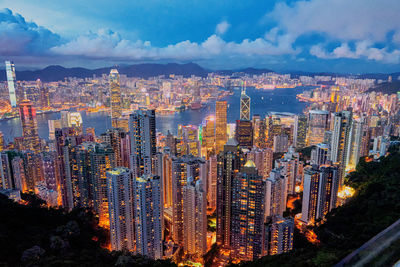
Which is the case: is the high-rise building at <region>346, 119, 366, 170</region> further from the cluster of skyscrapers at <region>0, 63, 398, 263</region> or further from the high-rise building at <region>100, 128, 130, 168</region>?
the high-rise building at <region>100, 128, 130, 168</region>

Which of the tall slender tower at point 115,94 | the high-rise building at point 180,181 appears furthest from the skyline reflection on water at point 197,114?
the high-rise building at point 180,181

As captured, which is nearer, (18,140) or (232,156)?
(232,156)

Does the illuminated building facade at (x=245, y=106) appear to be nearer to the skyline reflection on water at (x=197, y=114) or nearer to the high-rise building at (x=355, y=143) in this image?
the skyline reflection on water at (x=197, y=114)

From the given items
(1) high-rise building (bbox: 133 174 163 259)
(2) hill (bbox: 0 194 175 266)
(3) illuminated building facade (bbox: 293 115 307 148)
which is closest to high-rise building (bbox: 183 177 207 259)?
(1) high-rise building (bbox: 133 174 163 259)

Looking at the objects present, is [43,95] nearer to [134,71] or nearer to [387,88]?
[134,71]

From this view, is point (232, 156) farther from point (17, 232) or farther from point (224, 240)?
point (17, 232)

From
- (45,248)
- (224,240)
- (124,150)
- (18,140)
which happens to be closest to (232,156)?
(224,240)
